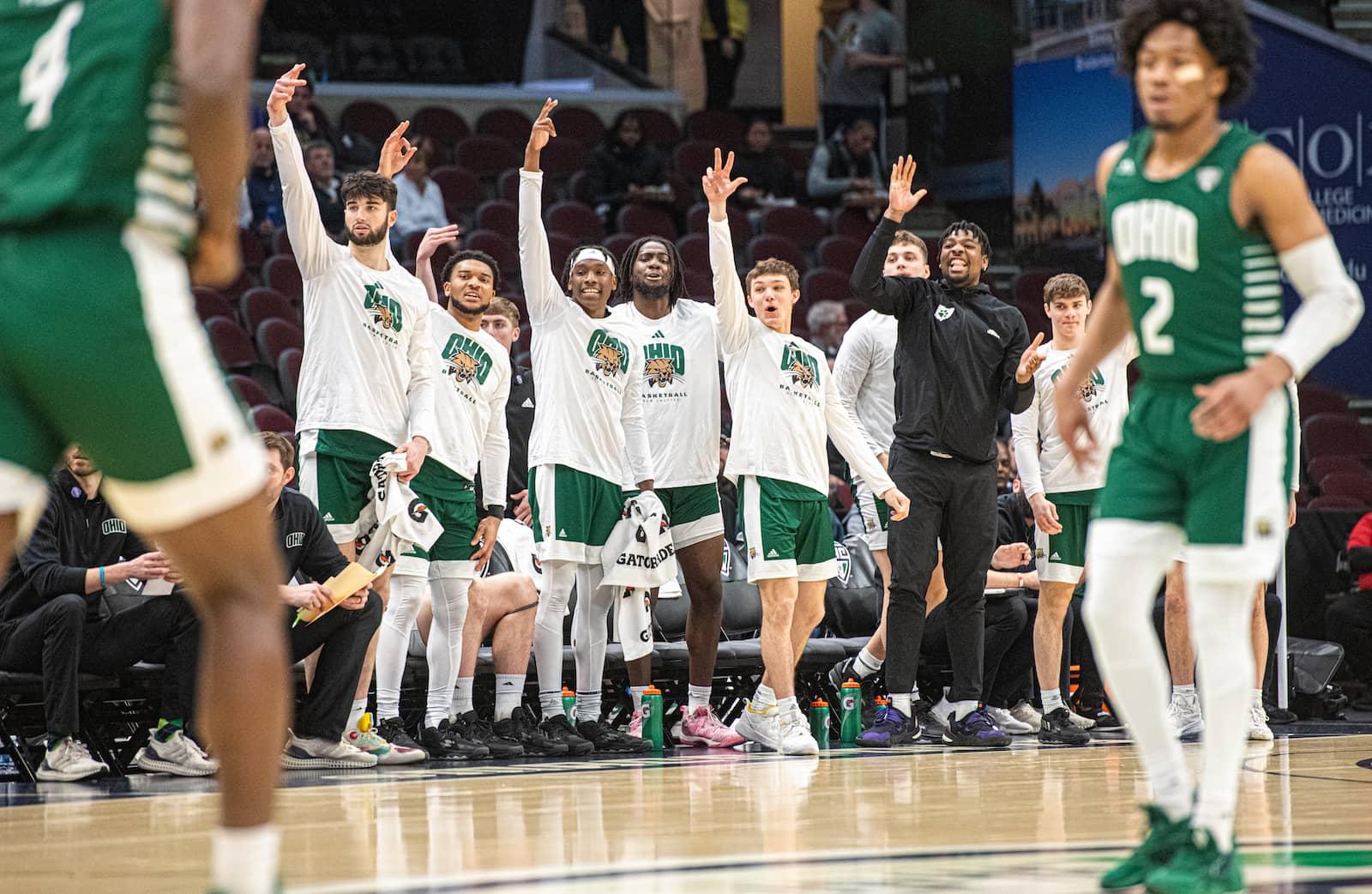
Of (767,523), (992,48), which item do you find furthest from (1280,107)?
(767,523)

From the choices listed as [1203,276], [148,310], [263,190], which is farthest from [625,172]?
[148,310]

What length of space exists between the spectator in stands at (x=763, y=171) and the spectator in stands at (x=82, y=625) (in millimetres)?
9459

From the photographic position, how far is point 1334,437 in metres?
12.4

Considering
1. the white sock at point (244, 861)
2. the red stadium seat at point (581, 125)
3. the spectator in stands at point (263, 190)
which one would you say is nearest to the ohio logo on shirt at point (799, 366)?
the white sock at point (244, 861)

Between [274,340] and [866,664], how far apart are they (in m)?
Answer: 4.60

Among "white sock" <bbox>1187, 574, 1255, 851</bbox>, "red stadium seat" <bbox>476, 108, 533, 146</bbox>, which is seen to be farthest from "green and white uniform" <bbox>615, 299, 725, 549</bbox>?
"red stadium seat" <bbox>476, 108, 533, 146</bbox>

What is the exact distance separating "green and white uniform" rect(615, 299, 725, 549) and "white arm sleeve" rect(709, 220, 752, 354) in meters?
0.15

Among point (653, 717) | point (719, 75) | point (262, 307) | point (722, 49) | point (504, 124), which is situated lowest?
point (653, 717)

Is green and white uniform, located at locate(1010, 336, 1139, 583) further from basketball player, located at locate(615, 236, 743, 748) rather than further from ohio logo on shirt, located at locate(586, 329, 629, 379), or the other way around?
ohio logo on shirt, located at locate(586, 329, 629, 379)

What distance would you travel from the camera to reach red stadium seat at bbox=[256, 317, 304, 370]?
1081cm

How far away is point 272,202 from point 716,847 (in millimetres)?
9424

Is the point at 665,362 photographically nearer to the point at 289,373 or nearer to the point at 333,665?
the point at 333,665

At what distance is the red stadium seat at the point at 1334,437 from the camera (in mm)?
12328

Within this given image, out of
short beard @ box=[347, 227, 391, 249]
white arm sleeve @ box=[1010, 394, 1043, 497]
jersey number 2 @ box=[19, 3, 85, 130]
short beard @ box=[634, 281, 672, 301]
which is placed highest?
short beard @ box=[347, 227, 391, 249]
